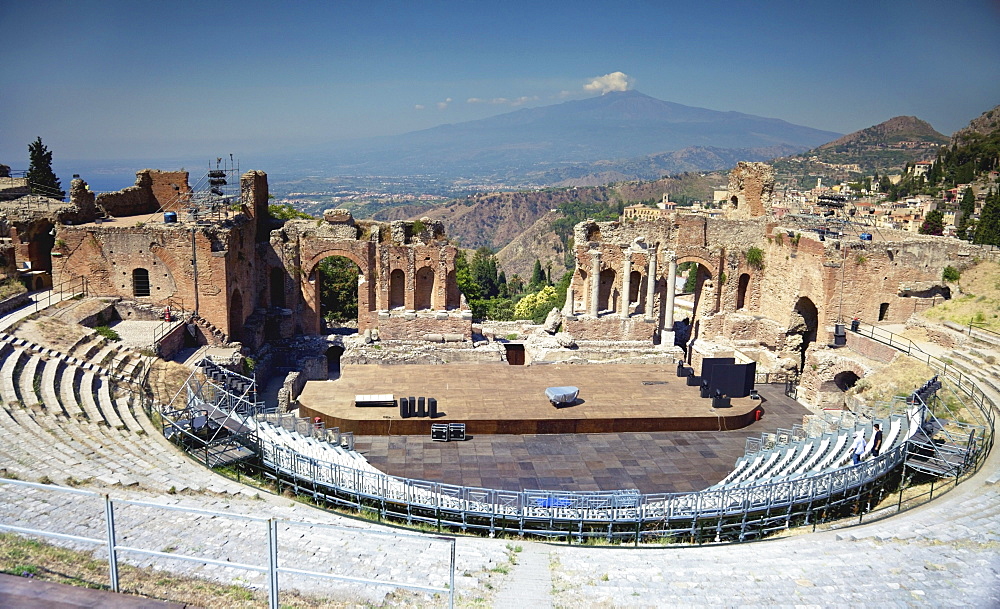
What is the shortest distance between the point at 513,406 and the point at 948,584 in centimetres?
1421

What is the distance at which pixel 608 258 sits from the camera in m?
35.1

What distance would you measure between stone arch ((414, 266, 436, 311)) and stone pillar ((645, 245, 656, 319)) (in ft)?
34.6

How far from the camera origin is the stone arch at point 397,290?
116 ft

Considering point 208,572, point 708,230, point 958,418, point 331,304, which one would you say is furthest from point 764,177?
point 208,572

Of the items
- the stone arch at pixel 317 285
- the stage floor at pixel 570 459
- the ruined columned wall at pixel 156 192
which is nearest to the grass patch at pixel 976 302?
the stage floor at pixel 570 459

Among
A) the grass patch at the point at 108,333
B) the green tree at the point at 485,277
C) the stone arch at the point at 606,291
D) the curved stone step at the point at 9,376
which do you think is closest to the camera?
the curved stone step at the point at 9,376

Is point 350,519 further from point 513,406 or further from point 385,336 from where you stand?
point 385,336

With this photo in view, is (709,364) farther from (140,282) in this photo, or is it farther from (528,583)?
(140,282)

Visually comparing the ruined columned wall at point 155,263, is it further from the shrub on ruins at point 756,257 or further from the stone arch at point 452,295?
the shrub on ruins at point 756,257

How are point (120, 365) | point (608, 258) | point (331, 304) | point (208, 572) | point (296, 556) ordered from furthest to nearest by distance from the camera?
1. point (331, 304)
2. point (608, 258)
3. point (120, 365)
4. point (296, 556)
5. point (208, 572)

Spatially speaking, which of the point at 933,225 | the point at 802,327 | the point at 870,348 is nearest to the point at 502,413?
the point at 870,348

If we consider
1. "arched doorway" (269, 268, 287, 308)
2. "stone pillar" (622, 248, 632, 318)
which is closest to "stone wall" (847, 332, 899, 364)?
"stone pillar" (622, 248, 632, 318)

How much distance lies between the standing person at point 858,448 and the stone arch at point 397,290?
851 inches

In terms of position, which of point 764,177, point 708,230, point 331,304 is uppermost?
point 764,177
